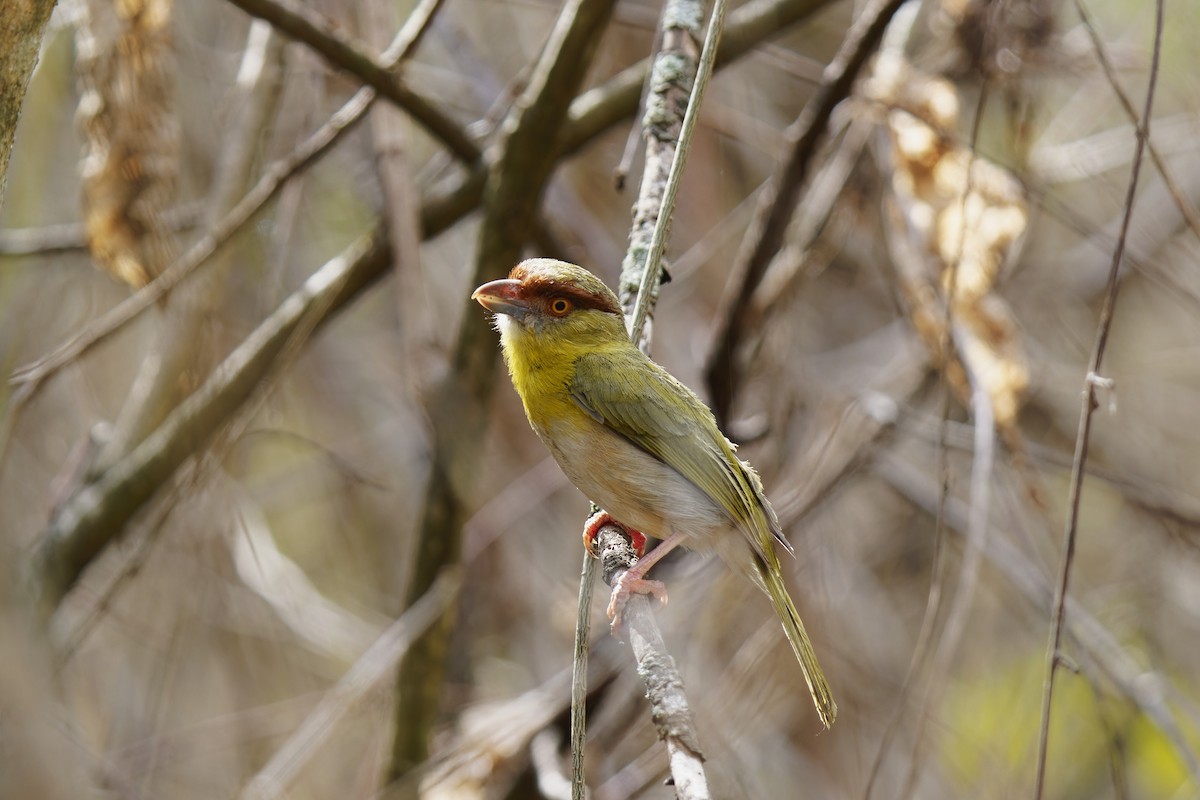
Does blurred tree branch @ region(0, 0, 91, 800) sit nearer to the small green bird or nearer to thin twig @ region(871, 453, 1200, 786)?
the small green bird

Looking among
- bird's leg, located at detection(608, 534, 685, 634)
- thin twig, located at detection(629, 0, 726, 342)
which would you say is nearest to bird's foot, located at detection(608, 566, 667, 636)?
bird's leg, located at detection(608, 534, 685, 634)

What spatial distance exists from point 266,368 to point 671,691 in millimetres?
2919

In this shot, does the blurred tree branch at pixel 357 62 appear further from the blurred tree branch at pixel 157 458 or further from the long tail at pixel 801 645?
the long tail at pixel 801 645

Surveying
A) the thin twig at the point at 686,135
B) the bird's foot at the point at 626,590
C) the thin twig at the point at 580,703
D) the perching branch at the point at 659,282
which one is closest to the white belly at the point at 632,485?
the perching branch at the point at 659,282

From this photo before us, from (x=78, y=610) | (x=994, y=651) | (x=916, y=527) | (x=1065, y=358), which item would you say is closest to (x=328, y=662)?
(x=78, y=610)

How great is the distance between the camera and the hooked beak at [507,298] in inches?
137

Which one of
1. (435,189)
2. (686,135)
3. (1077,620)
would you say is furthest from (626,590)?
(1077,620)

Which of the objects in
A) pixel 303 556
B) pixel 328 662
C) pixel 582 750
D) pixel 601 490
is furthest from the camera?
pixel 303 556

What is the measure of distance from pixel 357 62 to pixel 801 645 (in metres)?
2.52

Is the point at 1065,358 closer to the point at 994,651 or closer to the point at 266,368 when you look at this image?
the point at 994,651

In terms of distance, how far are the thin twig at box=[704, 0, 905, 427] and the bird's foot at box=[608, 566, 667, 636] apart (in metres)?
1.92

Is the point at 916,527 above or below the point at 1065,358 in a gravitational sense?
below

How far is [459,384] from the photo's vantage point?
185 inches

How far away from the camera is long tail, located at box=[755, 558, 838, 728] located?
298cm
